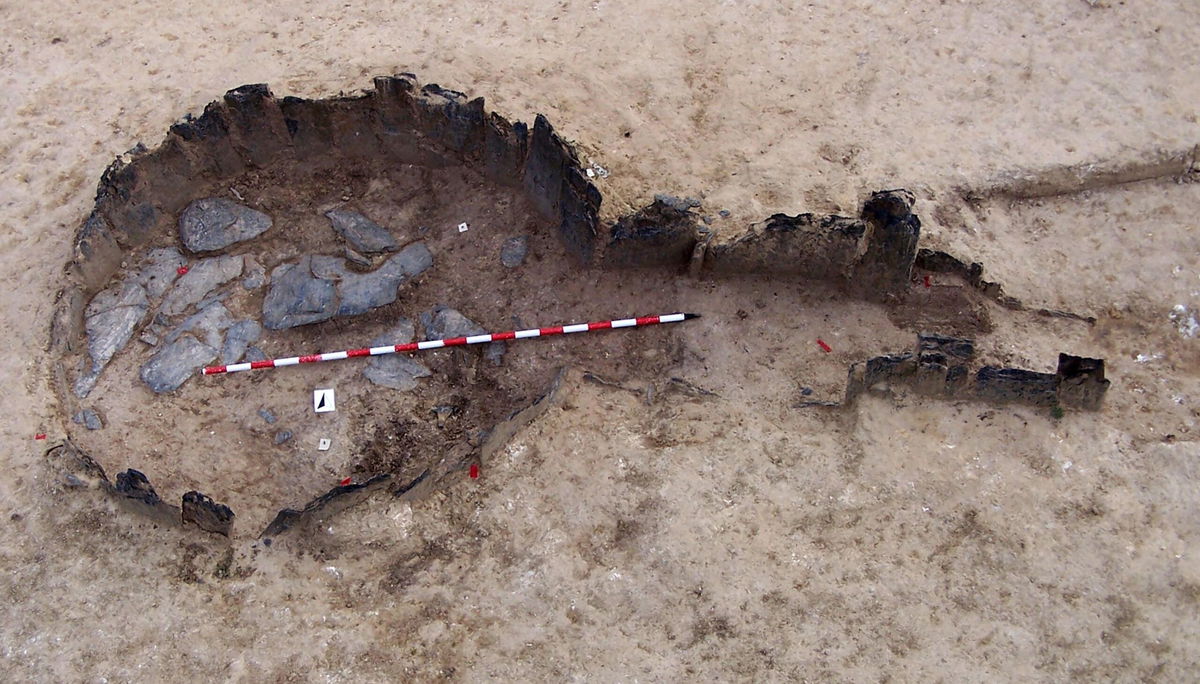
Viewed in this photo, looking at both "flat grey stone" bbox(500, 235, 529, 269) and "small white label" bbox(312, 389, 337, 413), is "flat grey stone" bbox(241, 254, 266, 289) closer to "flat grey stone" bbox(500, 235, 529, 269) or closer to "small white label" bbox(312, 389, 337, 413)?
"small white label" bbox(312, 389, 337, 413)

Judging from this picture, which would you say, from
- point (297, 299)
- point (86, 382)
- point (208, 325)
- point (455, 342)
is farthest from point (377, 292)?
point (86, 382)

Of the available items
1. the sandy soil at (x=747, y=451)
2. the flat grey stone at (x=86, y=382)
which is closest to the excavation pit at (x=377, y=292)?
the flat grey stone at (x=86, y=382)

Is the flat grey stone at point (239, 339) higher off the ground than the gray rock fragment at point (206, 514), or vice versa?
the flat grey stone at point (239, 339)

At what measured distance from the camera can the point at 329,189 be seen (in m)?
10.4

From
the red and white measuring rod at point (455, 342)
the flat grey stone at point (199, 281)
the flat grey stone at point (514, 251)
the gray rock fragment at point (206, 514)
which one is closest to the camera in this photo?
the gray rock fragment at point (206, 514)

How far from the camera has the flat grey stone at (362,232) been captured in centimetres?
993

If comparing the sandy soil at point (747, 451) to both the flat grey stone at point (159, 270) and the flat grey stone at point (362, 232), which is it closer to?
the flat grey stone at point (159, 270)

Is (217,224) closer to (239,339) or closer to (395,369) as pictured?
(239,339)

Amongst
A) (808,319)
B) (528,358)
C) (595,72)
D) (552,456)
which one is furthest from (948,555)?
(595,72)

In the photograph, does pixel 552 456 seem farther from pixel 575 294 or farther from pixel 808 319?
pixel 808 319

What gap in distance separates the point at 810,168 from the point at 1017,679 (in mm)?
5570

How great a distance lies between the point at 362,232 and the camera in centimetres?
1002

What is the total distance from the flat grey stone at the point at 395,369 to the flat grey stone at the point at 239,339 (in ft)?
3.93

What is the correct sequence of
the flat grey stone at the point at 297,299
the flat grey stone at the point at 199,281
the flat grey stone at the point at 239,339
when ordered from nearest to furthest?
the flat grey stone at the point at 239,339 < the flat grey stone at the point at 297,299 < the flat grey stone at the point at 199,281
